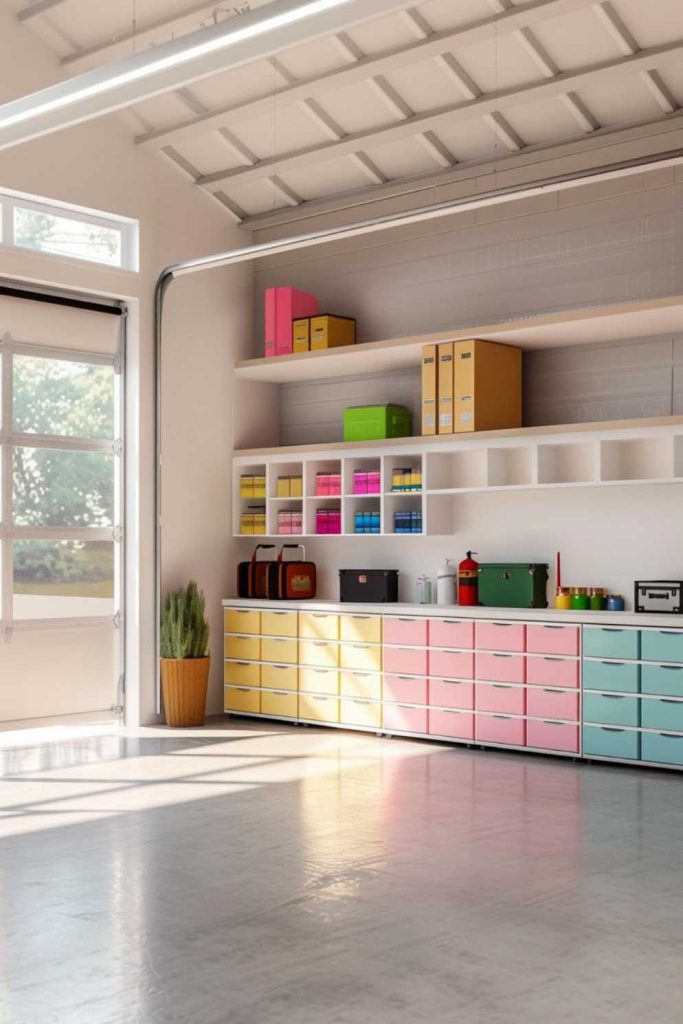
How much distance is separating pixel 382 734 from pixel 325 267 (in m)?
3.89

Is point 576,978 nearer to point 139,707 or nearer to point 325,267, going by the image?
point 139,707

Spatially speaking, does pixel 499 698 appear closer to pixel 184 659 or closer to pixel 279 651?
pixel 279 651

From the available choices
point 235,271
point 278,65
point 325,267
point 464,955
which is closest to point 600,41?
point 278,65

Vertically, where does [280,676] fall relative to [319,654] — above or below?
below

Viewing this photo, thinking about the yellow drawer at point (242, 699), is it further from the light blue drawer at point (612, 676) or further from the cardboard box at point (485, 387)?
the light blue drawer at point (612, 676)

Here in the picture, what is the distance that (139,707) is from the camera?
382 inches

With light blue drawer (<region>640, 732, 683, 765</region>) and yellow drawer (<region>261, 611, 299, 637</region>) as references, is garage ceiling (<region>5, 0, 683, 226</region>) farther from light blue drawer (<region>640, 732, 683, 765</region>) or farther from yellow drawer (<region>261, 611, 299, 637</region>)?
light blue drawer (<region>640, 732, 683, 765</region>)

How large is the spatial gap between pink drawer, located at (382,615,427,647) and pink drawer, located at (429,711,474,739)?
52cm

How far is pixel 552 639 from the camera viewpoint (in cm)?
814

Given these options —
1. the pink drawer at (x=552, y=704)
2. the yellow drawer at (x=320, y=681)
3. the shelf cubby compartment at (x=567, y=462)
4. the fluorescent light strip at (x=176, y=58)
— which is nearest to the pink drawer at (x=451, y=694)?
the pink drawer at (x=552, y=704)

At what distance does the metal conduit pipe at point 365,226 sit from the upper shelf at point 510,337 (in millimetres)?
811

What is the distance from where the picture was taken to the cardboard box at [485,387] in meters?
8.59

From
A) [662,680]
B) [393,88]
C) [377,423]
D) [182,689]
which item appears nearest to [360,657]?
[182,689]

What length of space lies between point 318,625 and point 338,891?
4512mm
